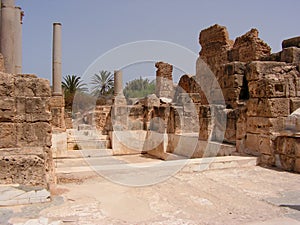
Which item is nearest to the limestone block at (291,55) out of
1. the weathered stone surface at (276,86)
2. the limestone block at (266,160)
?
the weathered stone surface at (276,86)

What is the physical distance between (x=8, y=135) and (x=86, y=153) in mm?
6027

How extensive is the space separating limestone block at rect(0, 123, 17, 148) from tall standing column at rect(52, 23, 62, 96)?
35.3 feet

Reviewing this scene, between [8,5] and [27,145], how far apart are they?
609 cm

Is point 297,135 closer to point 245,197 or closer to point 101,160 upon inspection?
point 245,197

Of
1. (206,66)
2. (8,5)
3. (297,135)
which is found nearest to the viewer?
(297,135)

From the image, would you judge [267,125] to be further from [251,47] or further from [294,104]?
[251,47]

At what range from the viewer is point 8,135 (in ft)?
13.3

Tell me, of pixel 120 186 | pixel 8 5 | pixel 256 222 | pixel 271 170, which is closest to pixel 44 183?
pixel 120 186

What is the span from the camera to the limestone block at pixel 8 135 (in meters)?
4.01

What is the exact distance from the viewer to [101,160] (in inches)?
357

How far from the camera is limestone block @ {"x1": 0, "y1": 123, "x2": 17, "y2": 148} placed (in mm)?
4012

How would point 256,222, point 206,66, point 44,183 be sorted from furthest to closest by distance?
point 206,66, point 44,183, point 256,222

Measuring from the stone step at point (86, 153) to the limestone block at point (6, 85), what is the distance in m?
5.42

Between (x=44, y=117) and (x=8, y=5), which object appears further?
(x=8, y=5)
